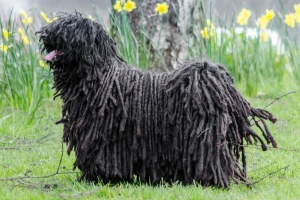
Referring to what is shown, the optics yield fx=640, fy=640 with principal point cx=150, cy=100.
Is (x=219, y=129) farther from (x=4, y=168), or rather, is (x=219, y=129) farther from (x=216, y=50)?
(x=216, y=50)

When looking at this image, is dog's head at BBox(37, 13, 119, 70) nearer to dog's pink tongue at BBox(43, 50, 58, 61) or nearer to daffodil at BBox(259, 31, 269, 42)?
dog's pink tongue at BBox(43, 50, 58, 61)

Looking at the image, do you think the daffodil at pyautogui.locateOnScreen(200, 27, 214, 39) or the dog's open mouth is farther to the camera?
the daffodil at pyautogui.locateOnScreen(200, 27, 214, 39)

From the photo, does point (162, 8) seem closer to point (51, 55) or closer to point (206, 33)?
point (206, 33)

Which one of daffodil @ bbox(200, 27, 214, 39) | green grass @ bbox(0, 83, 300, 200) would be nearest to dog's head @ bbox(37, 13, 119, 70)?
green grass @ bbox(0, 83, 300, 200)

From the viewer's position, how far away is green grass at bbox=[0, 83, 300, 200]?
4129mm

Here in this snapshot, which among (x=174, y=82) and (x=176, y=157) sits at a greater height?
(x=174, y=82)

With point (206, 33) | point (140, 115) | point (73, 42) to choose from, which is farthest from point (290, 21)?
point (73, 42)

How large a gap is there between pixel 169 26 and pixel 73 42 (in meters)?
4.01

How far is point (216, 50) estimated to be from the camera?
26.3ft

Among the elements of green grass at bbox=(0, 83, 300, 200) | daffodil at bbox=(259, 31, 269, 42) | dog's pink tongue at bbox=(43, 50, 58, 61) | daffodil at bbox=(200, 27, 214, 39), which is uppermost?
daffodil at bbox=(259, 31, 269, 42)

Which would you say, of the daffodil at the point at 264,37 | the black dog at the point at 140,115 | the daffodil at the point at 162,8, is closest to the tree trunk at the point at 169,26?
the daffodil at the point at 162,8

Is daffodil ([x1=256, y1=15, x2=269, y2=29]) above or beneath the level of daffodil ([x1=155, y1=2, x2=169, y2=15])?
beneath

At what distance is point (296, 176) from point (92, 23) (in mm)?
1893

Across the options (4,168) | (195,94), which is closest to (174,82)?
(195,94)
